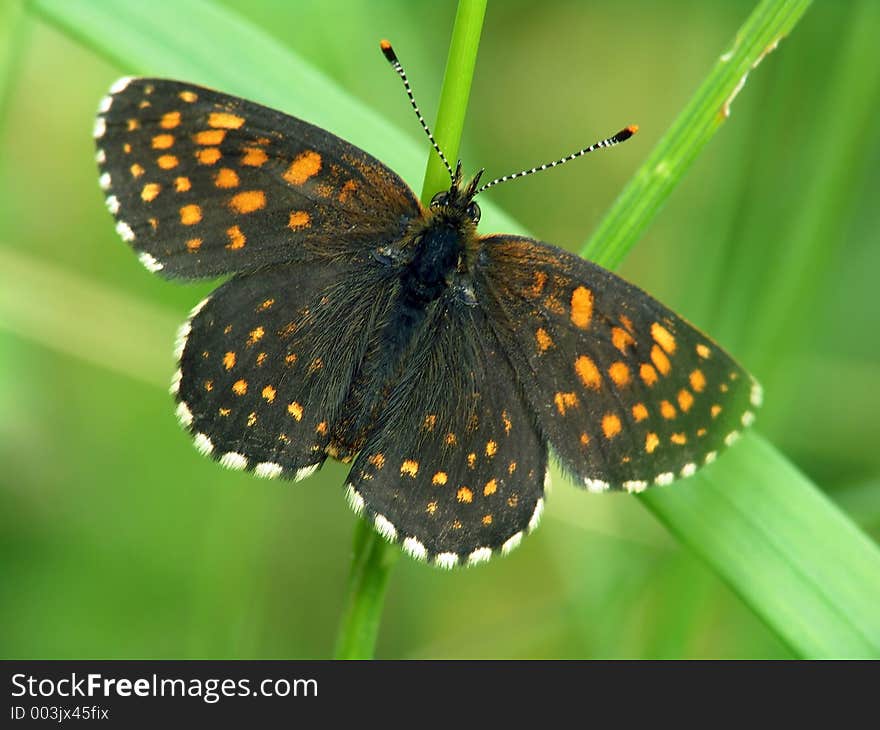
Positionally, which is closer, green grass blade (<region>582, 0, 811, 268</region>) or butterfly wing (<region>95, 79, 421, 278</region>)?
green grass blade (<region>582, 0, 811, 268</region>)

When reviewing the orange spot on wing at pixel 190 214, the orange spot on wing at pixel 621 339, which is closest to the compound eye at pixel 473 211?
the orange spot on wing at pixel 621 339

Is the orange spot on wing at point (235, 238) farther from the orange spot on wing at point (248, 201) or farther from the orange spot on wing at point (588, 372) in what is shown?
the orange spot on wing at point (588, 372)

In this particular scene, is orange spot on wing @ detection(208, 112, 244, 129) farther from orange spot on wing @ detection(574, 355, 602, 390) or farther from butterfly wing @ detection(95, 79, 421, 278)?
orange spot on wing @ detection(574, 355, 602, 390)

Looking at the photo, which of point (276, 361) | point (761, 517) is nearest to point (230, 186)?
point (276, 361)

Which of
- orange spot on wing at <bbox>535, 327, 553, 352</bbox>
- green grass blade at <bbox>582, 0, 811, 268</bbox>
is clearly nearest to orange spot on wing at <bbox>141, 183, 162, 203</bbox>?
orange spot on wing at <bbox>535, 327, 553, 352</bbox>

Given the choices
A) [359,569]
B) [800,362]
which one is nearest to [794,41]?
[800,362]

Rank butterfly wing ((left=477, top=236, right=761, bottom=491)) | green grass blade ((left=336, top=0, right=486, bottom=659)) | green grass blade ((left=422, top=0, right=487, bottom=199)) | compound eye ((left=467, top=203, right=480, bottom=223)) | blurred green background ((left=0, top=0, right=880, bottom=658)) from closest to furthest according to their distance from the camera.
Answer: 1. green grass blade ((left=422, top=0, right=487, bottom=199))
2. green grass blade ((left=336, top=0, right=486, bottom=659))
3. butterfly wing ((left=477, top=236, right=761, bottom=491))
4. compound eye ((left=467, top=203, right=480, bottom=223))
5. blurred green background ((left=0, top=0, right=880, bottom=658))
